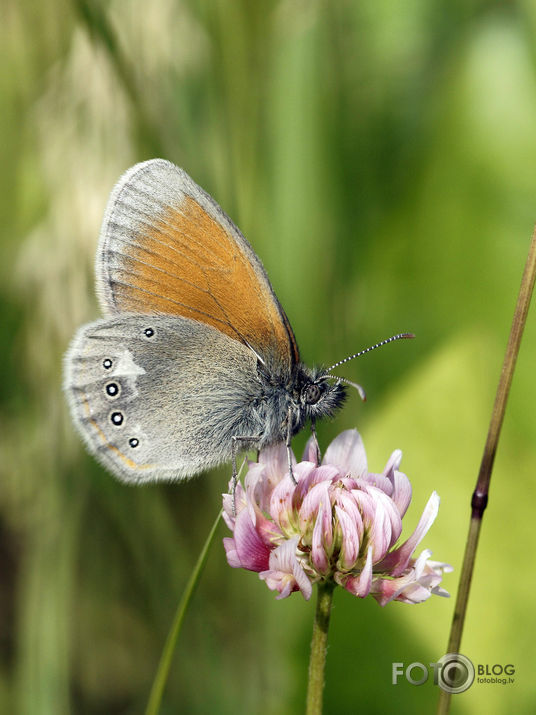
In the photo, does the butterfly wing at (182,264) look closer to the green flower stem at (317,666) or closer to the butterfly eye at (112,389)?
the butterfly eye at (112,389)

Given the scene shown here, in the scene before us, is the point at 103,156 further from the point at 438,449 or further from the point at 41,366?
the point at 438,449

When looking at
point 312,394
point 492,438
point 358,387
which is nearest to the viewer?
point 492,438

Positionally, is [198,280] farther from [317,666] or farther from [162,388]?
[317,666]

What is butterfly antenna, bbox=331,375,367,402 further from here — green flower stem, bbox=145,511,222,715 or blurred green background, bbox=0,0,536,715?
green flower stem, bbox=145,511,222,715

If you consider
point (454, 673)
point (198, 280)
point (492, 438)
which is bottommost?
point (454, 673)

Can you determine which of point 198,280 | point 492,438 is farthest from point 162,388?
point 492,438

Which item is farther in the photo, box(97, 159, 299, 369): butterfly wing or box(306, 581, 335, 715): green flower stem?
box(97, 159, 299, 369): butterfly wing

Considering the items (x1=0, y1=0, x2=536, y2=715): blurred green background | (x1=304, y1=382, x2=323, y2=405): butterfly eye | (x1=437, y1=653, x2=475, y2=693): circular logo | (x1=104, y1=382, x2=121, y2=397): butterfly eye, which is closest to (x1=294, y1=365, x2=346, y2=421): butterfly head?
(x1=304, y1=382, x2=323, y2=405): butterfly eye

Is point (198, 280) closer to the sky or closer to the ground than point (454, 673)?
closer to the sky
